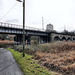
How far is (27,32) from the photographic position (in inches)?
1459

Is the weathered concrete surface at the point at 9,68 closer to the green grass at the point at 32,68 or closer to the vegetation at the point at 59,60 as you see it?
the green grass at the point at 32,68

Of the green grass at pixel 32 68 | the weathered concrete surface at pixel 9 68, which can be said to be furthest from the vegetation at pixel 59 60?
the weathered concrete surface at pixel 9 68

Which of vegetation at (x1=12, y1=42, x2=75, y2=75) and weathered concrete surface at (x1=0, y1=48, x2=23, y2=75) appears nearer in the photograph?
vegetation at (x1=12, y1=42, x2=75, y2=75)

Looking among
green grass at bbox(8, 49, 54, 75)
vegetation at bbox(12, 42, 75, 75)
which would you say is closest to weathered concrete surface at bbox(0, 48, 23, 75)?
green grass at bbox(8, 49, 54, 75)

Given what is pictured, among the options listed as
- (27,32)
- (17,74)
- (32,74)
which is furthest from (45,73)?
(27,32)

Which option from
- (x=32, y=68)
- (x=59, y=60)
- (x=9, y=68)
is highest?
(x=59, y=60)

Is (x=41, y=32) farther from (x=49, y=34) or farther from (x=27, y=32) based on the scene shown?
(x=27, y=32)

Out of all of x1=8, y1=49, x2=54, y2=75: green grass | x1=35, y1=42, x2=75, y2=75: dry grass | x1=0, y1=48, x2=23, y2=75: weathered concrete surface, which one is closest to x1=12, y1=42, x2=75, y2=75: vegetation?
x1=35, y1=42, x2=75, y2=75: dry grass

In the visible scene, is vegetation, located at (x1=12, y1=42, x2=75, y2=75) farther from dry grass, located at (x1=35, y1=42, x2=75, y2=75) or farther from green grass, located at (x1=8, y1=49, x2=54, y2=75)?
green grass, located at (x1=8, y1=49, x2=54, y2=75)

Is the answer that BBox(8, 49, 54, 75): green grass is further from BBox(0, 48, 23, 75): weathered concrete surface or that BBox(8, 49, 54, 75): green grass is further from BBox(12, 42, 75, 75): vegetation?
BBox(12, 42, 75, 75): vegetation

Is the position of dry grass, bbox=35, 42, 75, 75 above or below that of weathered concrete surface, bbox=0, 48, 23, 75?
above

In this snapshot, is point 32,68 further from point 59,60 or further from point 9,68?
point 59,60

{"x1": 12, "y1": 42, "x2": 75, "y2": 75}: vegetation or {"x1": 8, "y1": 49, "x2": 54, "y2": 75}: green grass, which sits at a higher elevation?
{"x1": 12, "y1": 42, "x2": 75, "y2": 75}: vegetation

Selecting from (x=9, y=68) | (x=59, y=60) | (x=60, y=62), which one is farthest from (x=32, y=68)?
(x=59, y=60)
